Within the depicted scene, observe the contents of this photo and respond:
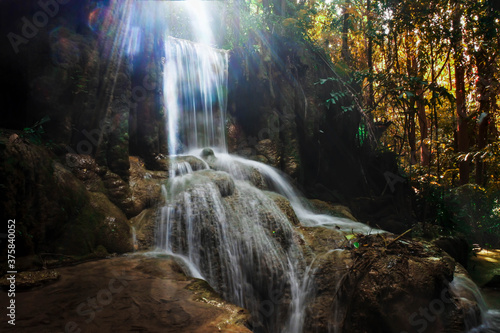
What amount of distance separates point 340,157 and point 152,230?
8906mm

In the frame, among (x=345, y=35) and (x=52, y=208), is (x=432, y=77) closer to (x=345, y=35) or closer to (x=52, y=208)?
(x=345, y=35)

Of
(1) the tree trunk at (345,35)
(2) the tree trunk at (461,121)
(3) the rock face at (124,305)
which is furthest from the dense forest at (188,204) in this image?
(1) the tree trunk at (345,35)

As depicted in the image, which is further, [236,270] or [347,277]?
[236,270]

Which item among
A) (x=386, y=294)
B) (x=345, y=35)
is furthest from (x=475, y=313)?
(x=345, y=35)

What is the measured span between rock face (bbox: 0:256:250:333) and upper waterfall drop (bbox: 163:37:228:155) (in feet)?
20.3

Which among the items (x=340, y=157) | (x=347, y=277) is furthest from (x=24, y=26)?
(x=340, y=157)

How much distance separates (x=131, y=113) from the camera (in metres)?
7.75

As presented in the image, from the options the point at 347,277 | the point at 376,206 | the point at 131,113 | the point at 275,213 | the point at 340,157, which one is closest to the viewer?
the point at 347,277

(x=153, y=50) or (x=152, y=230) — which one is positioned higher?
(x=153, y=50)

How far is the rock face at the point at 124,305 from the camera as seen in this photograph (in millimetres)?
2793

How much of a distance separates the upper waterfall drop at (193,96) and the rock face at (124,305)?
620 cm

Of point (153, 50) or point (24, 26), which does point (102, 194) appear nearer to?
point (24, 26)

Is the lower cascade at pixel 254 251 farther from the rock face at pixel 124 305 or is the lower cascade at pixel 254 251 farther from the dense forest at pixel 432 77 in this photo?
the dense forest at pixel 432 77

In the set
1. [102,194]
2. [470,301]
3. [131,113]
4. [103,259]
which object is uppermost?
[131,113]
